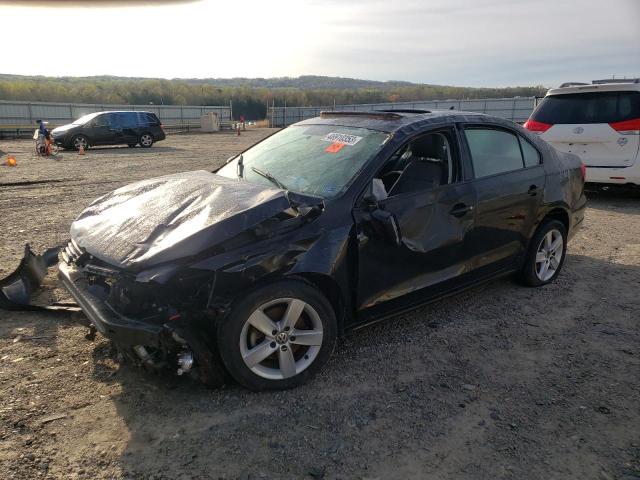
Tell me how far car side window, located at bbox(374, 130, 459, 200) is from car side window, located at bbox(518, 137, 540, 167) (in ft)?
3.38

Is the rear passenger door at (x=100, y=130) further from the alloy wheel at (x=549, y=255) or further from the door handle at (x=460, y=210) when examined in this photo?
the door handle at (x=460, y=210)

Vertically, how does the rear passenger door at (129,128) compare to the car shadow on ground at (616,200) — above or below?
above

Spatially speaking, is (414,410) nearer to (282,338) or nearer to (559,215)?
(282,338)

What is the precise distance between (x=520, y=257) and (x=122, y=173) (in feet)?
34.4

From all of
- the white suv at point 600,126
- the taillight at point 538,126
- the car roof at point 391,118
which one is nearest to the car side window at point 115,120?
the taillight at point 538,126

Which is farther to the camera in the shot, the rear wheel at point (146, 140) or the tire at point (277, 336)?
the rear wheel at point (146, 140)

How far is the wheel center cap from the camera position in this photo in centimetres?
303

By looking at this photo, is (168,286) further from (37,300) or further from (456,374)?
(37,300)

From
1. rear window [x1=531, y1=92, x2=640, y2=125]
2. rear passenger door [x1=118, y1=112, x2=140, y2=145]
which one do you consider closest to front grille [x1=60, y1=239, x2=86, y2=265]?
rear window [x1=531, y1=92, x2=640, y2=125]

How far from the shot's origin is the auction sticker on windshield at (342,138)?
3.87 metres

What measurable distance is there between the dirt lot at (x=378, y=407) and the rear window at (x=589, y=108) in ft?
15.7

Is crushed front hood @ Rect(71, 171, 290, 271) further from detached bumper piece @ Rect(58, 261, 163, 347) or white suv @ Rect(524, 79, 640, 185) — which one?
white suv @ Rect(524, 79, 640, 185)

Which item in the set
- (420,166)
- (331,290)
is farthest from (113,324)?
(420,166)

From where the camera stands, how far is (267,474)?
243 centimetres
